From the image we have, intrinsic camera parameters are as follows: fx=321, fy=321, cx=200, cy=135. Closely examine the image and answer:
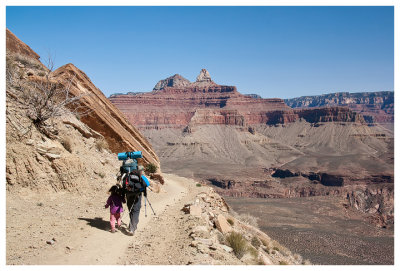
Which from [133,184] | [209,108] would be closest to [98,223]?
[133,184]

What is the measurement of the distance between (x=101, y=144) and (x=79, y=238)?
30.5ft

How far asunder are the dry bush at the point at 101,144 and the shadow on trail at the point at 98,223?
7308mm

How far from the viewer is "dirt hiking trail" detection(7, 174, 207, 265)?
6.08 meters

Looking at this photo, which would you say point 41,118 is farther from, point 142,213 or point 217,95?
point 217,95

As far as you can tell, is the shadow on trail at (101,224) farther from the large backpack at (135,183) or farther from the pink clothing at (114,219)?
the large backpack at (135,183)

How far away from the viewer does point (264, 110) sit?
620 feet

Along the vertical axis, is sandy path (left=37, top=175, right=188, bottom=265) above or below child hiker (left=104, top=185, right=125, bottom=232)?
below

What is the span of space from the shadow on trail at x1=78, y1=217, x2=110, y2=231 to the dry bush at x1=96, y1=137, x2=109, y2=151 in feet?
24.0

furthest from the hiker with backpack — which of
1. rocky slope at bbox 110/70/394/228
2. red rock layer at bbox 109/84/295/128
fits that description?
red rock layer at bbox 109/84/295/128

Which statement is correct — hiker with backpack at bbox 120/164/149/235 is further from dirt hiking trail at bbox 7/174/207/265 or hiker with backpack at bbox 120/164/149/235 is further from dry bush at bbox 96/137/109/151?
dry bush at bbox 96/137/109/151

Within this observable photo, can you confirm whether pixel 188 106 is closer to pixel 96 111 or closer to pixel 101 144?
pixel 96 111

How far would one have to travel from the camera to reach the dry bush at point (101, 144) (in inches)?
620

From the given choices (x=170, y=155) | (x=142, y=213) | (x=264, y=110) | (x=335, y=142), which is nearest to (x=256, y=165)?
(x=170, y=155)

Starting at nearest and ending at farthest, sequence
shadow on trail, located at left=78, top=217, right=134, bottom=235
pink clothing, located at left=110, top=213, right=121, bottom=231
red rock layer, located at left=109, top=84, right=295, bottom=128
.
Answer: pink clothing, located at left=110, top=213, right=121, bottom=231, shadow on trail, located at left=78, top=217, right=134, bottom=235, red rock layer, located at left=109, top=84, right=295, bottom=128
